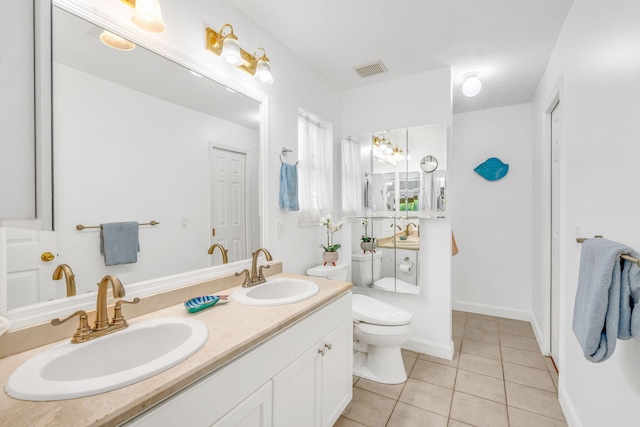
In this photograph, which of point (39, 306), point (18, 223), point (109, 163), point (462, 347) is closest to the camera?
point (18, 223)

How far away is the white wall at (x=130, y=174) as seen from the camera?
109 cm

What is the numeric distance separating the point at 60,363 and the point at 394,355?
1.96 meters

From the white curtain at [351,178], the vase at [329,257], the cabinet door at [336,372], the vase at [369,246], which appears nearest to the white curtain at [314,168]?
the white curtain at [351,178]

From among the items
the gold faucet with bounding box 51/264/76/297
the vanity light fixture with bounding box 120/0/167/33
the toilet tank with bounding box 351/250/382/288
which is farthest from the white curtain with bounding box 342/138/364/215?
the gold faucet with bounding box 51/264/76/297

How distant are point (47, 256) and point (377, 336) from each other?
1867 mm

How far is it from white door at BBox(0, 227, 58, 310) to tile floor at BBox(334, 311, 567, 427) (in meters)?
1.61

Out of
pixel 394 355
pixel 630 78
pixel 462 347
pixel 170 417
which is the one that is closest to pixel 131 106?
pixel 170 417

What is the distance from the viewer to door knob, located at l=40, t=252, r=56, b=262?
3.42 ft

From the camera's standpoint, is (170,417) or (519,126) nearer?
(170,417)

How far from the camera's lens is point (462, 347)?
2.68 metres

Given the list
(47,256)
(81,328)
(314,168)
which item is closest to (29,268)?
(47,256)

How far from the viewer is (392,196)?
2.61 metres

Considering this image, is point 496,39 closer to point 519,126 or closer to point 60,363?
point 519,126

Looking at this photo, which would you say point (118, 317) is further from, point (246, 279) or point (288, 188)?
point (288, 188)
